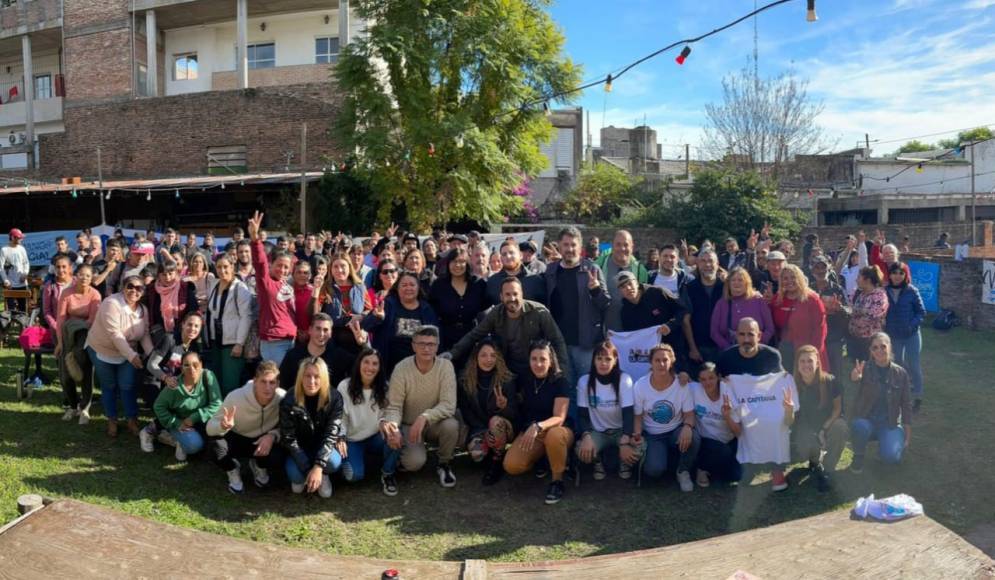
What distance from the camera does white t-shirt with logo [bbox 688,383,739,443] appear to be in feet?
18.8

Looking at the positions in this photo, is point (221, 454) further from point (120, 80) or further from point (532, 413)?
point (120, 80)

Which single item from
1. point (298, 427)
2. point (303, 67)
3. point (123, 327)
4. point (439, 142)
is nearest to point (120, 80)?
point (303, 67)

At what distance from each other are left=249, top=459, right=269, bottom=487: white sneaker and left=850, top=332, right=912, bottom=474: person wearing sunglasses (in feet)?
15.7

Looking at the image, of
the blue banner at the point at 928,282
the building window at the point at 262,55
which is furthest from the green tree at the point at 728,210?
the building window at the point at 262,55

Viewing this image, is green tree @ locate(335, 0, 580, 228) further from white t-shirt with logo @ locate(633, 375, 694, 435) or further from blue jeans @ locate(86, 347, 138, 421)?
white t-shirt with logo @ locate(633, 375, 694, 435)

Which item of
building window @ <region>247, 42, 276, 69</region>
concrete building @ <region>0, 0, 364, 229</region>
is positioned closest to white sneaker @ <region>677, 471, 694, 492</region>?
concrete building @ <region>0, 0, 364, 229</region>

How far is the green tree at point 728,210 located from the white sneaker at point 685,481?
1511 cm

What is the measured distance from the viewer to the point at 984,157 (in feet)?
122

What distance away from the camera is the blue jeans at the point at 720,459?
5.67 metres

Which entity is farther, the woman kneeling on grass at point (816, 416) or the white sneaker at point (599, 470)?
the white sneaker at point (599, 470)

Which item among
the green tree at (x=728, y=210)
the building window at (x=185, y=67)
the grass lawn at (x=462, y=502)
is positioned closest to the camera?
the grass lawn at (x=462, y=502)

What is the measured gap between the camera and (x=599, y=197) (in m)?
23.9

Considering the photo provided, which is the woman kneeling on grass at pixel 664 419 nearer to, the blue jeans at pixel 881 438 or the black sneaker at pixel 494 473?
the black sneaker at pixel 494 473

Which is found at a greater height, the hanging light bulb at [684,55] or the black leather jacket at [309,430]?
the hanging light bulb at [684,55]
